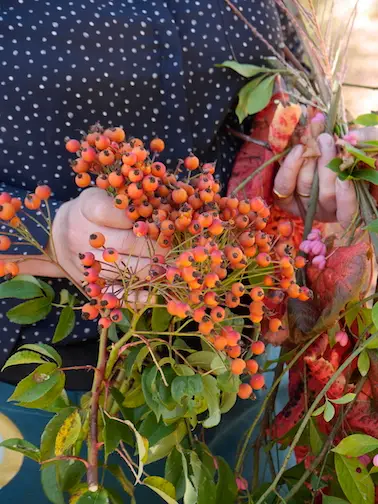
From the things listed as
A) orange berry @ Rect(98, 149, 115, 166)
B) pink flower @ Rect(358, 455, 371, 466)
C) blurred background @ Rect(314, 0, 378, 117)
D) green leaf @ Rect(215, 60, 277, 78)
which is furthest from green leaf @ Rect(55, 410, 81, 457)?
blurred background @ Rect(314, 0, 378, 117)

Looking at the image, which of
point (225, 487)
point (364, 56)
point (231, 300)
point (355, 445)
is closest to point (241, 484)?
point (225, 487)

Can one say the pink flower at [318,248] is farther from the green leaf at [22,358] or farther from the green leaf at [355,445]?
the green leaf at [22,358]

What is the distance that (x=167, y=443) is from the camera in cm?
54

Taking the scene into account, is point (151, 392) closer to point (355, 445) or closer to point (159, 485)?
point (159, 485)

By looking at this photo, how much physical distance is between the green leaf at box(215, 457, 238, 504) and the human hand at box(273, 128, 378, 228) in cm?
30

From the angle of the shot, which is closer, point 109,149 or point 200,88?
point 109,149

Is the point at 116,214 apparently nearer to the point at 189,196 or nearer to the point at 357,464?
the point at 189,196

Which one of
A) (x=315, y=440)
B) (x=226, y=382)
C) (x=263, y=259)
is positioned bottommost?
(x=315, y=440)

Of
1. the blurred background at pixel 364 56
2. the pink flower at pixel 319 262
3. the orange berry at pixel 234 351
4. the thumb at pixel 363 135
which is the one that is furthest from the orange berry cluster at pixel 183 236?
the blurred background at pixel 364 56

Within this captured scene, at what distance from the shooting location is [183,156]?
27.0 inches

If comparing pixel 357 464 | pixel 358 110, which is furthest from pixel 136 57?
pixel 358 110

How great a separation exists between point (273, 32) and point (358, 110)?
1698 mm

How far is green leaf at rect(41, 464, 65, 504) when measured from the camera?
20.8 inches

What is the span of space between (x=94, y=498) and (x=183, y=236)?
0.74ft
